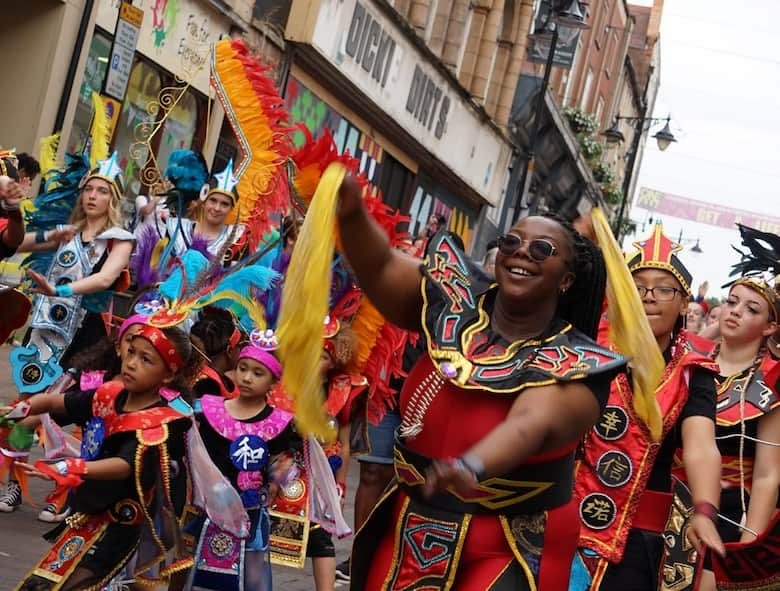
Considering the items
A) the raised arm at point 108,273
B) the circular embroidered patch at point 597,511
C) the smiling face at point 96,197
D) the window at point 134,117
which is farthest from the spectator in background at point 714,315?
the window at point 134,117

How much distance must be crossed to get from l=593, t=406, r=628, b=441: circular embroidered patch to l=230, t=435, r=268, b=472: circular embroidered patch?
143cm

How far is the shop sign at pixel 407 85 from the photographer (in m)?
18.3

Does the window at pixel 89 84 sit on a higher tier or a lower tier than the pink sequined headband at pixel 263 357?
higher

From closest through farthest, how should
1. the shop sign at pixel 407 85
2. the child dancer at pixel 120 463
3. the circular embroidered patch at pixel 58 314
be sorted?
the child dancer at pixel 120 463, the circular embroidered patch at pixel 58 314, the shop sign at pixel 407 85

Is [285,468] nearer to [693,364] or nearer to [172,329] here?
[172,329]

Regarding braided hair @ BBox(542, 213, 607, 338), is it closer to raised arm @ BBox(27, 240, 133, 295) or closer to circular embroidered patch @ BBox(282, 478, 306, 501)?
circular embroidered patch @ BBox(282, 478, 306, 501)

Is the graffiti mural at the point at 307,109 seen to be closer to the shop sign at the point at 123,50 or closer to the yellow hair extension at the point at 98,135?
the shop sign at the point at 123,50

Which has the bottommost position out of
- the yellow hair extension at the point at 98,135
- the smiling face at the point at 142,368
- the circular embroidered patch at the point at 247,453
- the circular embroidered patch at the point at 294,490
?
the circular embroidered patch at the point at 294,490

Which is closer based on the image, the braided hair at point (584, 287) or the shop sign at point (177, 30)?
the braided hair at point (584, 287)

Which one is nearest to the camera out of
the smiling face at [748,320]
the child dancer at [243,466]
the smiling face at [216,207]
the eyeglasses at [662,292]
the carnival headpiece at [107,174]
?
the eyeglasses at [662,292]

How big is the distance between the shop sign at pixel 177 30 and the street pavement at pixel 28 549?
644 centimetres

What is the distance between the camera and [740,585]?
5.62m

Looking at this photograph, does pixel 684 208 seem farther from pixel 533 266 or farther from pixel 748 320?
pixel 533 266

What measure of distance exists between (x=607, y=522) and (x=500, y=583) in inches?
69.7
